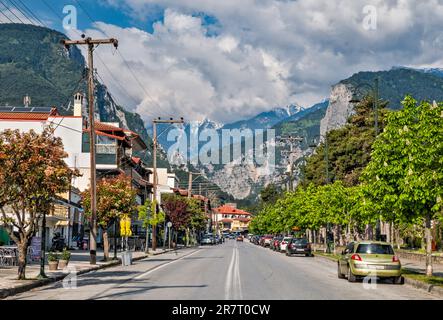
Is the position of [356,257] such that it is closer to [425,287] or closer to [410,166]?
[425,287]

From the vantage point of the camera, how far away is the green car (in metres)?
23.3

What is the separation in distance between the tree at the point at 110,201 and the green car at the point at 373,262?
19043mm

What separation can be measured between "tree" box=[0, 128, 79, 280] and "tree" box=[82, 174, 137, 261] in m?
16.1

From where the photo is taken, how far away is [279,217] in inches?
3642

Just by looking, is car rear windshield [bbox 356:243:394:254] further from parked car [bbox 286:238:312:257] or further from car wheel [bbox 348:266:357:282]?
parked car [bbox 286:238:312:257]

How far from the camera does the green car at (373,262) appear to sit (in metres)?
23.3

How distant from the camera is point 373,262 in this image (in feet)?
76.6

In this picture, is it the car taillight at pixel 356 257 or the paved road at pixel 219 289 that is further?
the car taillight at pixel 356 257

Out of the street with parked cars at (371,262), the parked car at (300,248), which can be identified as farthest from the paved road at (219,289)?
the parked car at (300,248)

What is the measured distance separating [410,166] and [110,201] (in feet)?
68.6

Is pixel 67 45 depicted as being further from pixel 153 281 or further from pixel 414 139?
pixel 414 139

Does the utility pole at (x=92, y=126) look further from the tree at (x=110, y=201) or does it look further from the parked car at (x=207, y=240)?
the parked car at (x=207, y=240)

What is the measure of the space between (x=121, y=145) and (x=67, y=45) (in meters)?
37.7

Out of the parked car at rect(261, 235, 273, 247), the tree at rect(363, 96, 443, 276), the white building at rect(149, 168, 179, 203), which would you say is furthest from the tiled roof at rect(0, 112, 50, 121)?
the tree at rect(363, 96, 443, 276)
